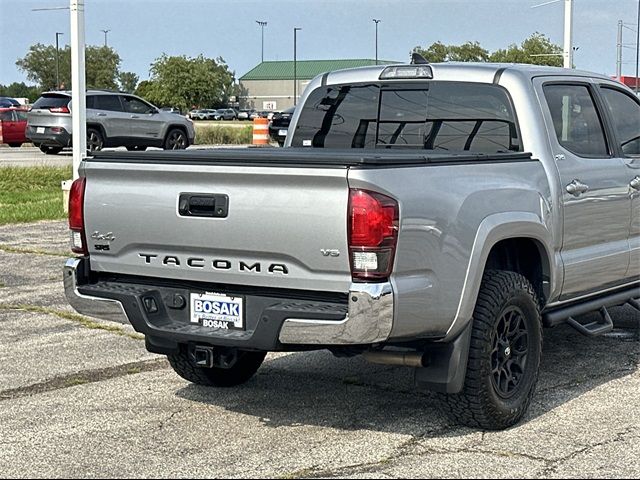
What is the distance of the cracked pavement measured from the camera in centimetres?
513

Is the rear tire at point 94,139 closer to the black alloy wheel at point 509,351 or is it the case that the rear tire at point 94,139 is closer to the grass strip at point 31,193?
the grass strip at point 31,193

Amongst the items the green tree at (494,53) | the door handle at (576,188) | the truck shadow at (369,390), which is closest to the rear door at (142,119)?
the truck shadow at (369,390)

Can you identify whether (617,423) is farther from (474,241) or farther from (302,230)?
(302,230)

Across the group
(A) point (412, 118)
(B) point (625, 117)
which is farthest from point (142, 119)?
(A) point (412, 118)

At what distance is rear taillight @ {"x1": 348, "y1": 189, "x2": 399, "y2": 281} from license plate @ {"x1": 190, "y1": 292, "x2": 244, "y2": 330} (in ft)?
2.23

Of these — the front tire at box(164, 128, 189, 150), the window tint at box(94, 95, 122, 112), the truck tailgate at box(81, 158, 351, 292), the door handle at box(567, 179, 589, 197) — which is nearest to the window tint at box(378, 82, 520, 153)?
the door handle at box(567, 179, 589, 197)

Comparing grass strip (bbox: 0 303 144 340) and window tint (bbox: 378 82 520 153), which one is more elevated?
window tint (bbox: 378 82 520 153)

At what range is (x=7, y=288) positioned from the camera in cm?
1008

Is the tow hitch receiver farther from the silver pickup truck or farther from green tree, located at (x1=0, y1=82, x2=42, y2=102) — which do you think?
green tree, located at (x1=0, y1=82, x2=42, y2=102)

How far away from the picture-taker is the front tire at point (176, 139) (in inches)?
1111

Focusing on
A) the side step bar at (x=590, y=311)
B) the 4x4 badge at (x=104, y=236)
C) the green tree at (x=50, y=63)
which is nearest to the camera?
the 4x4 badge at (x=104, y=236)

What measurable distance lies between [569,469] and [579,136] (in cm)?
260

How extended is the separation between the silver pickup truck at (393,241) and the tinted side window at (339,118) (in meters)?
Result: 0.06

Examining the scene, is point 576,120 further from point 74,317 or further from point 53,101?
point 53,101
